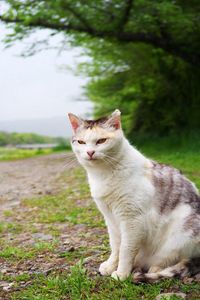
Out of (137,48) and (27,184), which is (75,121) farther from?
(137,48)

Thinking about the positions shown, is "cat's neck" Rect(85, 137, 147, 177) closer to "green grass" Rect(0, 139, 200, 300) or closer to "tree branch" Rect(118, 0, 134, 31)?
"green grass" Rect(0, 139, 200, 300)

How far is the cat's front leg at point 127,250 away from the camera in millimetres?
4250

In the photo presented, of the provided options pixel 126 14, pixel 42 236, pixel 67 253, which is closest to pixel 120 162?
pixel 67 253

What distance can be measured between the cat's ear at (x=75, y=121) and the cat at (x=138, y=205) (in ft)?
0.14

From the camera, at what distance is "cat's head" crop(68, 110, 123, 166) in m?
4.26

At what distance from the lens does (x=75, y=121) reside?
4566mm

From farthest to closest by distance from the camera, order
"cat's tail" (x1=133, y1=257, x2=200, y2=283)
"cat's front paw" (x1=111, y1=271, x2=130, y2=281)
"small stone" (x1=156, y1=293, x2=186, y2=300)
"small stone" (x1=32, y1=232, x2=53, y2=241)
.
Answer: "small stone" (x1=32, y1=232, x2=53, y2=241) < "cat's front paw" (x1=111, y1=271, x2=130, y2=281) < "cat's tail" (x1=133, y1=257, x2=200, y2=283) < "small stone" (x1=156, y1=293, x2=186, y2=300)

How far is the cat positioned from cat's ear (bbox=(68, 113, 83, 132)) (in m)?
0.04

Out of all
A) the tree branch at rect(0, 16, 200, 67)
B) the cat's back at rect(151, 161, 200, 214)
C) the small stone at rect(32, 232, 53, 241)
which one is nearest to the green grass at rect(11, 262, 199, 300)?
the cat's back at rect(151, 161, 200, 214)

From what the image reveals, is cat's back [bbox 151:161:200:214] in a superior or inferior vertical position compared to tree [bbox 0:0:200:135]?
superior

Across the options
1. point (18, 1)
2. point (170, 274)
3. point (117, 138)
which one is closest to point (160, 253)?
point (170, 274)

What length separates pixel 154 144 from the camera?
18.4 meters

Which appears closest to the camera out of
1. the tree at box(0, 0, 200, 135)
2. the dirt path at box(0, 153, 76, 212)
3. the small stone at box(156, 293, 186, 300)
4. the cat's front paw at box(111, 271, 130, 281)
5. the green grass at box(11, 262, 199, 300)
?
the small stone at box(156, 293, 186, 300)

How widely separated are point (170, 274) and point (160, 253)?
0.22 m
